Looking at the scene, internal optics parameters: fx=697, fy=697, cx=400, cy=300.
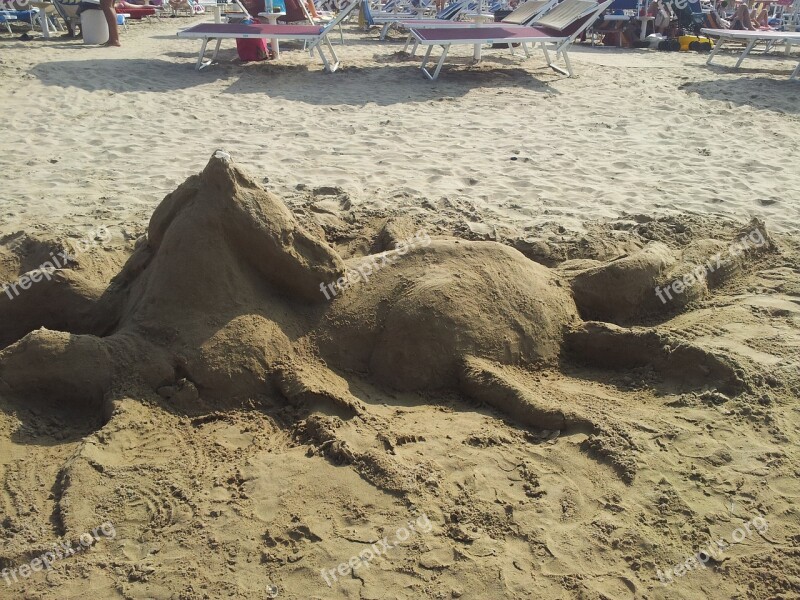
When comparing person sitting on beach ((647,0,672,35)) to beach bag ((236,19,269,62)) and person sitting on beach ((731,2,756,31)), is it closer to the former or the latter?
person sitting on beach ((731,2,756,31))

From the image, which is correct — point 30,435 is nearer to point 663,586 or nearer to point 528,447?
point 528,447

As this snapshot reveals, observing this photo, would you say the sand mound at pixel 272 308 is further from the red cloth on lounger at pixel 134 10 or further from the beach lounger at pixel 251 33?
the red cloth on lounger at pixel 134 10

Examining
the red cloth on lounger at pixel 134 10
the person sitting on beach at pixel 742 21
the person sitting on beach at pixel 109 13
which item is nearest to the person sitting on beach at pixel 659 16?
the person sitting on beach at pixel 742 21

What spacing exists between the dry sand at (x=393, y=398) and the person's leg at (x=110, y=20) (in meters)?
9.29

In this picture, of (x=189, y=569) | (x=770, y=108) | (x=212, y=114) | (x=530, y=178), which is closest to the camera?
(x=189, y=569)

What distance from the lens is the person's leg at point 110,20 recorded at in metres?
13.4

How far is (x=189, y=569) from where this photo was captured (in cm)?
229

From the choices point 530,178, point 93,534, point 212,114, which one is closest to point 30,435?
point 93,534

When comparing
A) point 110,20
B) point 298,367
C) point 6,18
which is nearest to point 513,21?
point 110,20

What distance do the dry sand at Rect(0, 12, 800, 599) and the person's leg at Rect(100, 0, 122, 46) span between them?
9.29 metres

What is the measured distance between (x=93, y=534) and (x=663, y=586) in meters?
1.93

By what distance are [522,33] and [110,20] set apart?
7.89m

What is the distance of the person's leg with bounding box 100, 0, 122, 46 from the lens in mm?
13352

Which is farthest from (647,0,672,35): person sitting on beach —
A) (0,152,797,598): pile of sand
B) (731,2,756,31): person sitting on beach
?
(0,152,797,598): pile of sand
